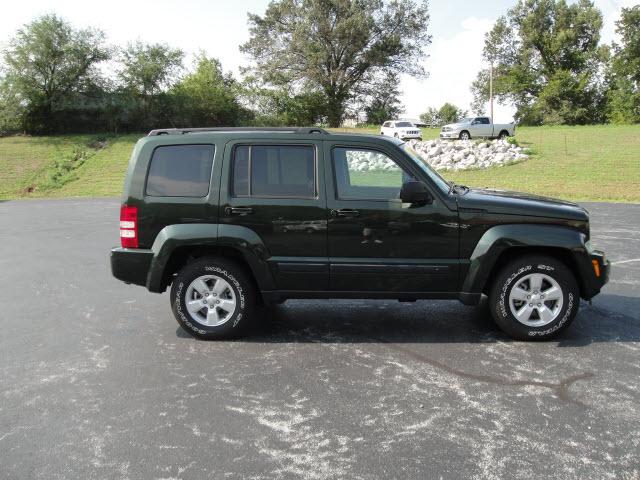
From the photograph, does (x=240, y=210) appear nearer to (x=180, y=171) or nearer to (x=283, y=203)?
(x=283, y=203)

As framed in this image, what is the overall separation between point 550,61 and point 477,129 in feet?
130

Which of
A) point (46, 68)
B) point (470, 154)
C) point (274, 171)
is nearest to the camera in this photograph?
point (274, 171)

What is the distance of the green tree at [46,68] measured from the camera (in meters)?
42.4

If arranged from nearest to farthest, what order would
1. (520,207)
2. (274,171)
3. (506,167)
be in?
(520,207) < (274,171) < (506,167)

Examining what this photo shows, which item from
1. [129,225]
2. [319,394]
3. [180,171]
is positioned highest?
[180,171]

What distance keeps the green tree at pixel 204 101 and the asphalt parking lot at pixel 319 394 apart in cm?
4360

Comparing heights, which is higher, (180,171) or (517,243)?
(180,171)

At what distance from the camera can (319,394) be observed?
4.33m

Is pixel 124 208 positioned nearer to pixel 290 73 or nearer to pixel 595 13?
pixel 290 73

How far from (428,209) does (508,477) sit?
2.65m

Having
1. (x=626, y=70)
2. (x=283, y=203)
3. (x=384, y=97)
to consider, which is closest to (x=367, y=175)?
(x=283, y=203)

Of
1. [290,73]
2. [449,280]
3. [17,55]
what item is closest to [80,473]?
[449,280]

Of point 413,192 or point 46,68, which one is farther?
point 46,68

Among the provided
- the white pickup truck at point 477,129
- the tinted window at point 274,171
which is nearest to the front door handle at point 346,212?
the tinted window at point 274,171
